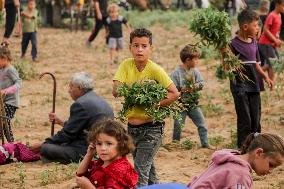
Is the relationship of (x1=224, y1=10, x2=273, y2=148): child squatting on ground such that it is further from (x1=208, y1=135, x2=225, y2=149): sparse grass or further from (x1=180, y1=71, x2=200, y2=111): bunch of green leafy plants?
(x1=208, y1=135, x2=225, y2=149): sparse grass

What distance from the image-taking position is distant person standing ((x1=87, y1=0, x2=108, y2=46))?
17.7 metres

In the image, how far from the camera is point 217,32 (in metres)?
7.87

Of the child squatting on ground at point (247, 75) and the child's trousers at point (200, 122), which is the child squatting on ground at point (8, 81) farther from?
the child squatting on ground at point (247, 75)

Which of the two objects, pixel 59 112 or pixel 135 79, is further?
pixel 59 112

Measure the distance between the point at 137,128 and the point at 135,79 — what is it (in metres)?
0.43

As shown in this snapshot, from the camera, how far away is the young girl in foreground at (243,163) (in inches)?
166

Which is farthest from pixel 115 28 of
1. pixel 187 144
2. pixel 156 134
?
pixel 156 134

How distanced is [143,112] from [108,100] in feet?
20.5

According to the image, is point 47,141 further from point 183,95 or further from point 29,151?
point 183,95

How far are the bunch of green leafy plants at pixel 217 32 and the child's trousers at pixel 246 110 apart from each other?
26 centimetres

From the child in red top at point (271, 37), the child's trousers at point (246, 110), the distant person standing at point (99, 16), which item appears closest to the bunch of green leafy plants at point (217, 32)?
the child's trousers at point (246, 110)

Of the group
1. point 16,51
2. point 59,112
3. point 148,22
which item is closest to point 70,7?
point 148,22

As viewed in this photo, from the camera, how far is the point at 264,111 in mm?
11109

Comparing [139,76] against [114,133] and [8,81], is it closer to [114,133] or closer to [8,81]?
[114,133]
